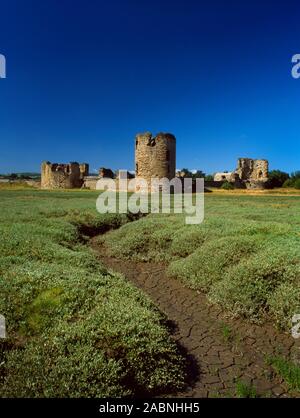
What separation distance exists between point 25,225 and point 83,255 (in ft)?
14.7

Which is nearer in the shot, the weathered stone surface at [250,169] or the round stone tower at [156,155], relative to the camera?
the round stone tower at [156,155]

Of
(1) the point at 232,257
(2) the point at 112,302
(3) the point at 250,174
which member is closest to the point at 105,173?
(3) the point at 250,174

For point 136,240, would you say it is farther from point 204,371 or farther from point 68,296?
point 204,371

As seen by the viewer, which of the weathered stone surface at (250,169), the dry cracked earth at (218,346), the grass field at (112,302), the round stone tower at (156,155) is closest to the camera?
the grass field at (112,302)

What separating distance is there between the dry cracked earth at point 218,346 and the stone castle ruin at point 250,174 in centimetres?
4117

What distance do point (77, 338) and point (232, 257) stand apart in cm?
515

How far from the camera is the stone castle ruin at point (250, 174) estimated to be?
46891 mm

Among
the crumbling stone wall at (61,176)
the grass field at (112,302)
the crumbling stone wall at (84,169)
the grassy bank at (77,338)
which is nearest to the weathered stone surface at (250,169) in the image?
the crumbling stone wall at (84,169)

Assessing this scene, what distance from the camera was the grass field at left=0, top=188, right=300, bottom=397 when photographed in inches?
162

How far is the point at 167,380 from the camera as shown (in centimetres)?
445

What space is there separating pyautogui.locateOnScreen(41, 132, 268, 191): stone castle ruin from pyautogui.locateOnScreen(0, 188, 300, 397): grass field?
2319cm

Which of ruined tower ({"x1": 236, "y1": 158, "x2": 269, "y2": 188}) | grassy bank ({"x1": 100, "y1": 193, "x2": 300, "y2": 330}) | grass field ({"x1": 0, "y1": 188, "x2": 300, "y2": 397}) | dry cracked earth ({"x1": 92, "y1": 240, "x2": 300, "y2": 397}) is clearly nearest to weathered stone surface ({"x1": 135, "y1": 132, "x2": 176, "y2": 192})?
ruined tower ({"x1": 236, "y1": 158, "x2": 269, "y2": 188})

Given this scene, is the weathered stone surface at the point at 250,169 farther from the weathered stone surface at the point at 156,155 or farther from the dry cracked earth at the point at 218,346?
the dry cracked earth at the point at 218,346

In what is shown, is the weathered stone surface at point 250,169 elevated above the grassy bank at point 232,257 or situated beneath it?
elevated above
